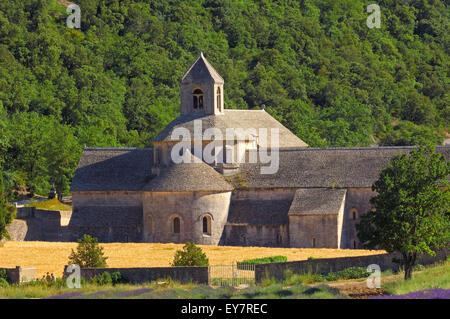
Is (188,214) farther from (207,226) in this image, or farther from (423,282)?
(423,282)

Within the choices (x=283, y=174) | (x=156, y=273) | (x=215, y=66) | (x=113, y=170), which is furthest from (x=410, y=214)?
(x=215, y=66)

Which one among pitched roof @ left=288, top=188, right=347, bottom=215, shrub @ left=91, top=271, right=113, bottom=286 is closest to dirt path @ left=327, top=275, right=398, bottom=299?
shrub @ left=91, top=271, right=113, bottom=286

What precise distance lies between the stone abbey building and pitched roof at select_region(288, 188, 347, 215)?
0.22 ft

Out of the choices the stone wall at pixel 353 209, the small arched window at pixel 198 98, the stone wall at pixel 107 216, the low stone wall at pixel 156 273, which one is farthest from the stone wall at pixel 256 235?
the low stone wall at pixel 156 273

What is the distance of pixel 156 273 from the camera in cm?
5219

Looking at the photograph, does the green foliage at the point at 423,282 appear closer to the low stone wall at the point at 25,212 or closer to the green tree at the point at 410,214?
the green tree at the point at 410,214

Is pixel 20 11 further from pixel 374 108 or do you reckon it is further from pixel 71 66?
pixel 374 108

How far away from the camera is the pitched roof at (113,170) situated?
81.0 metres

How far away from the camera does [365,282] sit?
165 ft

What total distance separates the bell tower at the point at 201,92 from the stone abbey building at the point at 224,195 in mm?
108

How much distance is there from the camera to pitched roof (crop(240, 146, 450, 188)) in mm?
75500

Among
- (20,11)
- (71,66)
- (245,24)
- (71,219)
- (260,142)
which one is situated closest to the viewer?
(71,219)

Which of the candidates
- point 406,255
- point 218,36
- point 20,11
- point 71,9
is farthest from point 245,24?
point 406,255

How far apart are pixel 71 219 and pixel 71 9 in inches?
3593
